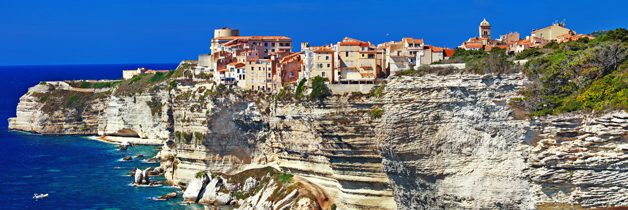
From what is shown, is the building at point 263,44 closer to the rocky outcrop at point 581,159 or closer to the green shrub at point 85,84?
the rocky outcrop at point 581,159

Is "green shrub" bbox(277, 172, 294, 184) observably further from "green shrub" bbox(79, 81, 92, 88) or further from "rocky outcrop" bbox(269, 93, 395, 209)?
"green shrub" bbox(79, 81, 92, 88)

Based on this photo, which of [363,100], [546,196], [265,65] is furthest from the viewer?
[265,65]

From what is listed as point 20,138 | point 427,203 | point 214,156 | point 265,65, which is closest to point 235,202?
point 214,156

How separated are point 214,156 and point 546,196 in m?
26.7

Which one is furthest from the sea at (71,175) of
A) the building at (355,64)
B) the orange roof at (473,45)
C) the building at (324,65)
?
the orange roof at (473,45)

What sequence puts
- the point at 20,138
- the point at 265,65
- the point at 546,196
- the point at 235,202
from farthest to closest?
the point at 20,138, the point at 265,65, the point at 235,202, the point at 546,196

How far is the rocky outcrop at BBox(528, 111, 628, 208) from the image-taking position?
30.0 m

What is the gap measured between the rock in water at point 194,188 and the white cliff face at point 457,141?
1670cm

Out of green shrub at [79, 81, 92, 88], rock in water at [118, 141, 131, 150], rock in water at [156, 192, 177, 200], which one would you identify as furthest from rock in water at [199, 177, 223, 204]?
green shrub at [79, 81, 92, 88]

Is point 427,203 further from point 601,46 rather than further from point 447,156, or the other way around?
point 601,46

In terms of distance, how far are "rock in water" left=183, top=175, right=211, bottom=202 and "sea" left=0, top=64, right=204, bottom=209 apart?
611 mm

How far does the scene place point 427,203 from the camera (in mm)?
37469

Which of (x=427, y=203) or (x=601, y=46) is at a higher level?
(x=601, y=46)

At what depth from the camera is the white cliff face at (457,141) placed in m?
33.6
